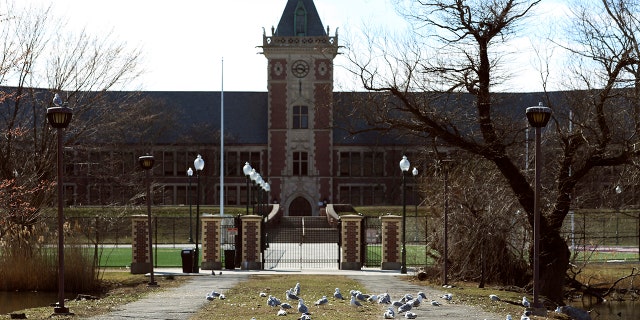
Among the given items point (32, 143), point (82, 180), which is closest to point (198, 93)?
point (82, 180)

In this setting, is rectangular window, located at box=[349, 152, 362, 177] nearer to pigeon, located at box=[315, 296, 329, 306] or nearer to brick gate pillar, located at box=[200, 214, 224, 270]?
brick gate pillar, located at box=[200, 214, 224, 270]

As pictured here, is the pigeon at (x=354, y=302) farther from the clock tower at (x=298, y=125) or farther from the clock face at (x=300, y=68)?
the clock face at (x=300, y=68)

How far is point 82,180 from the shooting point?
72.9m

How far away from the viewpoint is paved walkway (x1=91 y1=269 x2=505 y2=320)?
1650cm

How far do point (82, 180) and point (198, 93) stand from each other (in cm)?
1088

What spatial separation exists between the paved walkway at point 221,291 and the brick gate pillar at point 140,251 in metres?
0.45

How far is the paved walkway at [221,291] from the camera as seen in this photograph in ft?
54.1

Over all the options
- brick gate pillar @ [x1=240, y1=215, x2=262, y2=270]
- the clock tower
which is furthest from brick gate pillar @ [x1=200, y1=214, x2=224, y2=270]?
the clock tower

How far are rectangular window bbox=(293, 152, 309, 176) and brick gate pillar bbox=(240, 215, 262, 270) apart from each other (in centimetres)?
4041

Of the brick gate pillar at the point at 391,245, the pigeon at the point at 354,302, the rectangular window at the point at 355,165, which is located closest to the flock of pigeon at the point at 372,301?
the pigeon at the point at 354,302

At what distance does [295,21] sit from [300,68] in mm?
3673

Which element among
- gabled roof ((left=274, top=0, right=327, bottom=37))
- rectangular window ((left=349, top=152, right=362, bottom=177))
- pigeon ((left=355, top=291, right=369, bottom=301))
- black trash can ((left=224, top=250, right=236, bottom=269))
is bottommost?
black trash can ((left=224, top=250, right=236, bottom=269))

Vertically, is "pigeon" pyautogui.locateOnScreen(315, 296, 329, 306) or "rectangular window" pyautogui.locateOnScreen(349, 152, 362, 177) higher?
"rectangular window" pyautogui.locateOnScreen(349, 152, 362, 177)

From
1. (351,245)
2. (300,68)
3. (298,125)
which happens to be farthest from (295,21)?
(351,245)
